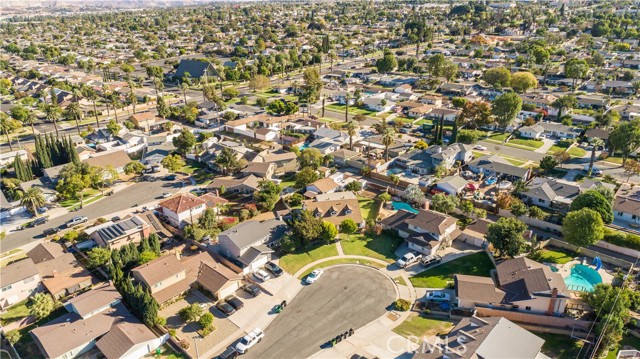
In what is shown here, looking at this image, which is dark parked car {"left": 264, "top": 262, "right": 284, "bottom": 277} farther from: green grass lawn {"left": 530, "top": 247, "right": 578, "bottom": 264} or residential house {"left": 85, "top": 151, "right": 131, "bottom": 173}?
residential house {"left": 85, "top": 151, "right": 131, "bottom": 173}

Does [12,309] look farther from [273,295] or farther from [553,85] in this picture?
[553,85]

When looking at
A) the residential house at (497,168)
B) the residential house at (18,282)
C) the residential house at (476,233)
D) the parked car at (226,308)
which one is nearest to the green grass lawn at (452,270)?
the residential house at (476,233)

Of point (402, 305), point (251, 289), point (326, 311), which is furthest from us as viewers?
point (251, 289)

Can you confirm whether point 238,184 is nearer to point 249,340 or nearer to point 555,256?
point 249,340

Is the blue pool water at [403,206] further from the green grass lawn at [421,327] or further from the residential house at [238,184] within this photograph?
the green grass lawn at [421,327]

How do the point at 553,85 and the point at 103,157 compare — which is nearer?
the point at 103,157

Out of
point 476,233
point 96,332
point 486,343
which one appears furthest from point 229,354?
point 476,233

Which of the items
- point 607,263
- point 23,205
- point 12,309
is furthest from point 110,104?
point 607,263
